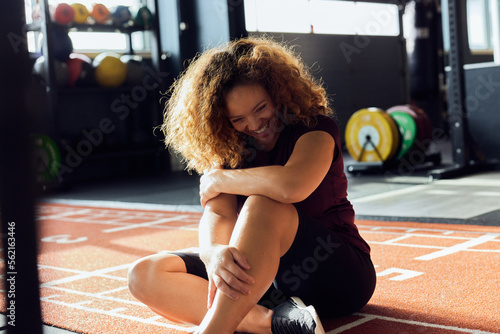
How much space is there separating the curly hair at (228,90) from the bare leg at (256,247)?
266 mm

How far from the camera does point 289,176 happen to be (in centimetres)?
141

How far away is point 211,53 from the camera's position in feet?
5.37

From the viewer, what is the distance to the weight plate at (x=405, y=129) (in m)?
5.55

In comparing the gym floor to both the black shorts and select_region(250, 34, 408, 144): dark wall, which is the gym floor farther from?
select_region(250, 34, 408, 144): dark wall

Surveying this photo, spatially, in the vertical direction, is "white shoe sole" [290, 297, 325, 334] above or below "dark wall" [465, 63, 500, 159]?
below

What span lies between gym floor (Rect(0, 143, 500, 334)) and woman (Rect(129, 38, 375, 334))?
28.7 inches

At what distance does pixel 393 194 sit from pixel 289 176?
116 inches

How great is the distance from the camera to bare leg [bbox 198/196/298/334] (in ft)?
4.24

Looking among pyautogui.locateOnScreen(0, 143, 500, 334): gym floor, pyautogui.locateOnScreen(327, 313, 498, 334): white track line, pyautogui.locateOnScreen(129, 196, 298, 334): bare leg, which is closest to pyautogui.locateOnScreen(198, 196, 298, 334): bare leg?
pyautogui.locateOnScreen(129, 196, 298, 334): bare leg

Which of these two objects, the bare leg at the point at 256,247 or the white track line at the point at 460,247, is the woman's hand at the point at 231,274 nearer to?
the bare leg at the point at 256,247

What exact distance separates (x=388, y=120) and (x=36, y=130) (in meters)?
4.95

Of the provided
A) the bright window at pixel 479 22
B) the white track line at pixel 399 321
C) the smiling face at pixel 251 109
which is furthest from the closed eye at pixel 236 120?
the bright window at pixel 479 22

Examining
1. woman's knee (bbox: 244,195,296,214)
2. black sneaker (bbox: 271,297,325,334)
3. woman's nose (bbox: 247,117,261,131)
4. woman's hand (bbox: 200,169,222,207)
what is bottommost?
black sneaker (bbox: 271,297,325,334)

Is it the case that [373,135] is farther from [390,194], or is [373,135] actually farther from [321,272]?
[321,272]
